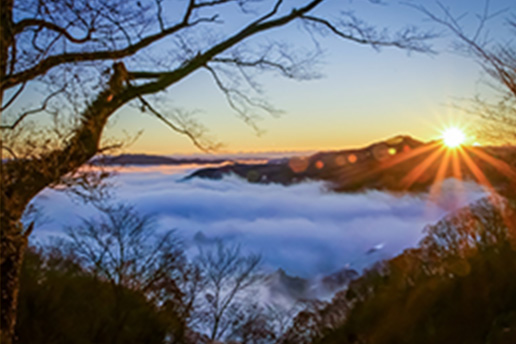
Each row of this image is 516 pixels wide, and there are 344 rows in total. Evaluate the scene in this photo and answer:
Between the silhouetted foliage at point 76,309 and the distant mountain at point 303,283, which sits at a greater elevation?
the distant mountain at point 303,283

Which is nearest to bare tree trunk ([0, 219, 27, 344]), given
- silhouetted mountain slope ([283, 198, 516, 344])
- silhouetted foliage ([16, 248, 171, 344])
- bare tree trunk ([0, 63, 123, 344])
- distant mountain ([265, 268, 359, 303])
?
bare tree trunk ([0, 63, 123, 344])

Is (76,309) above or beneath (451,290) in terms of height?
beneath

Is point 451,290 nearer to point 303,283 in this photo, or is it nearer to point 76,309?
point 76,309

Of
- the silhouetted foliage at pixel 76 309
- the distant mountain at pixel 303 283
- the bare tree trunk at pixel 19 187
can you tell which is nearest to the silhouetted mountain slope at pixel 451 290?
the silhouetted foliage at pixel 76 309

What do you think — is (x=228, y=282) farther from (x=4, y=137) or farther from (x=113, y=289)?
(x=4, y=137)

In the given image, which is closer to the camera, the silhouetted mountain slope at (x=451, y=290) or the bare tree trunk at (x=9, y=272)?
the silhouetted mountain slope at (x=451, y=290)

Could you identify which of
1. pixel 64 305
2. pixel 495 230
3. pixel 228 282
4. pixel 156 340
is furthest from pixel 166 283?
pixel 495 230

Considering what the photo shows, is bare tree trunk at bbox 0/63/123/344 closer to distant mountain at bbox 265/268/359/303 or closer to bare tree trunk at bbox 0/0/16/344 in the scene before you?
bare tree trunk at bbox 0/0/16/344

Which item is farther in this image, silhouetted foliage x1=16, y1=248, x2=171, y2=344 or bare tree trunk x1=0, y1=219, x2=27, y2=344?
silhouetted foliage x1=16, y1=248, x2=171, y2=344

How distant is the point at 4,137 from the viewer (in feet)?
16.1

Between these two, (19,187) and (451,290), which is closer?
(19,187)

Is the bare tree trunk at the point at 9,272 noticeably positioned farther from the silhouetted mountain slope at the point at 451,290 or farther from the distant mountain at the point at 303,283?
the distant mountain at the point at 303,283

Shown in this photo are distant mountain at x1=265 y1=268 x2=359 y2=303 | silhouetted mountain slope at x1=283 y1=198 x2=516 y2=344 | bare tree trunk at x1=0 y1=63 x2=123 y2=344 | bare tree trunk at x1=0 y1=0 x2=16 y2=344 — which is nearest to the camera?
silhouetted mountain slope at x1=283 y1=198 x2=516 y2=344

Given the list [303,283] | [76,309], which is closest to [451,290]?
[76,309]
